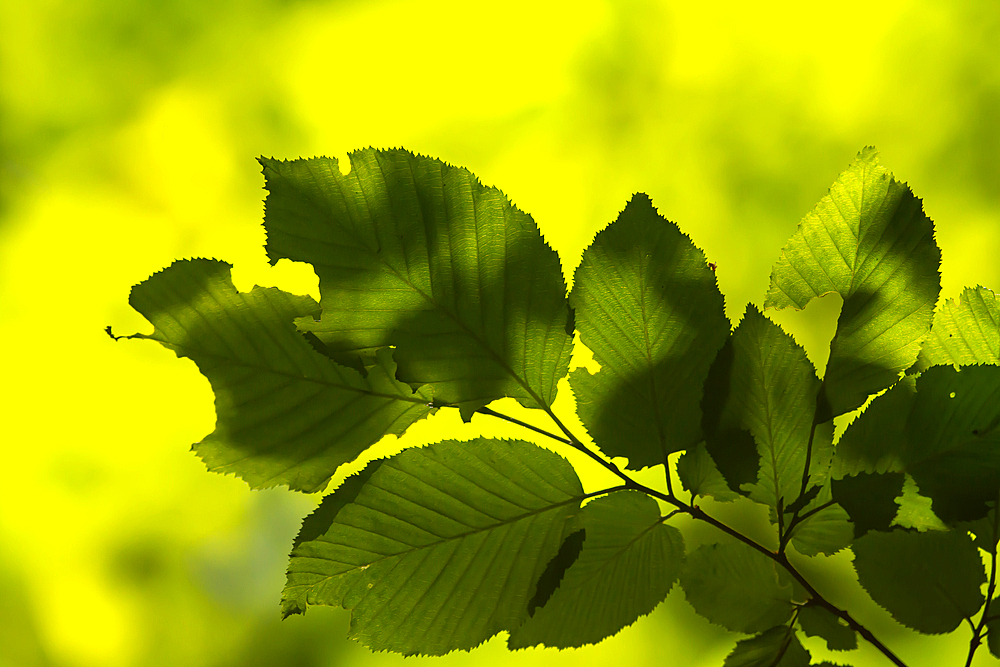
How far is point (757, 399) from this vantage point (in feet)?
0.95

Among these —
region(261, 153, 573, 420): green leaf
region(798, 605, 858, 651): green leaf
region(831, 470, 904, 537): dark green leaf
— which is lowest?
region(798, 605, 858, 651): green leaf

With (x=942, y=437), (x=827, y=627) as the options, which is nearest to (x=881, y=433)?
(x=942, y=437)

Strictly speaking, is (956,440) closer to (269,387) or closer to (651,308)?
(651,308)

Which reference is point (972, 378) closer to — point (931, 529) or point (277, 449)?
point (931, 529)

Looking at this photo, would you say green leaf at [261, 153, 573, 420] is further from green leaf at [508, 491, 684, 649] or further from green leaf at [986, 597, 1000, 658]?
green leaf at [986, 597, 1000, 658]

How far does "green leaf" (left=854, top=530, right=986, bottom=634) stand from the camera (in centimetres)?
31

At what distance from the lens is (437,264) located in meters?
0.28

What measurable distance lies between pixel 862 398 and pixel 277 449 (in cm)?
22

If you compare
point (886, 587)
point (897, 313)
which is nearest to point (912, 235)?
point (897, 313)

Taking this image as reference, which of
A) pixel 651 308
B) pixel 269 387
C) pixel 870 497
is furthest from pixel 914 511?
pixel 269 387

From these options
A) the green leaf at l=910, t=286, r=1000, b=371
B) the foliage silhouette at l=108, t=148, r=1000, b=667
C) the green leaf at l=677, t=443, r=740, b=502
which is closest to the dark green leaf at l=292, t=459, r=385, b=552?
the foliage silhouette at l=108, t=148, r=1000, b=667

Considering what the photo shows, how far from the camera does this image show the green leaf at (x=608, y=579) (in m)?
0.30

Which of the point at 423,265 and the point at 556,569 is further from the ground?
the point at 423,265

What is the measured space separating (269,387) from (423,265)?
80 mm
